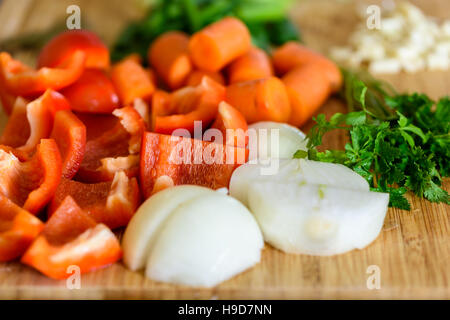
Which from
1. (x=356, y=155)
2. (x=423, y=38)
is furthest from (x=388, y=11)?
(x=356, y=155)

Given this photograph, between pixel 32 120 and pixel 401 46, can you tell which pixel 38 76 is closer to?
pixel 32 120

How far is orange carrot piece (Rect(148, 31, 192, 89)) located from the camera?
3070 mm

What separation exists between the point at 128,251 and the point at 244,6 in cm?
224

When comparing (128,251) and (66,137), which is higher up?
(66,137)

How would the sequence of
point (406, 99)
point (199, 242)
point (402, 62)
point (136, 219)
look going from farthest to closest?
point (402, 62), point (406, 99), point (136, 219), point (199, 242)

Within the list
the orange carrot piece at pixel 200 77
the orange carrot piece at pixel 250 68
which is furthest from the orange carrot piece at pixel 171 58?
the orange carrot piece at pixel 250 68

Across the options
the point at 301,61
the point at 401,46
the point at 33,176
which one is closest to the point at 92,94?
the point at 33,176

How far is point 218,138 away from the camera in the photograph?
2469 millimetres

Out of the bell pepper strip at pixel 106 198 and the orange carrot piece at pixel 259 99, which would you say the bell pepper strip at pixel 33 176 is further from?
the orange carrot piece at pixel 259 99

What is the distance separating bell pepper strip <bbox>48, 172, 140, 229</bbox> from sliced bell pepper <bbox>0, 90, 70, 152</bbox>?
0.37 meters

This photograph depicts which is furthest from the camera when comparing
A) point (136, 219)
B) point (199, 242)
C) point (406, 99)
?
point (406, 99)

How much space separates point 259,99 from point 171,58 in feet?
2.42

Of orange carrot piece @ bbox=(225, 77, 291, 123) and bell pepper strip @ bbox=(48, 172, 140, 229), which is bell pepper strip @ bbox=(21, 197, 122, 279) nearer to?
bell pepper strip @ bbox=(48, 172, 140, 229)

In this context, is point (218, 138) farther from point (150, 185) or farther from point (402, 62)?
point (402, 62)
